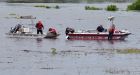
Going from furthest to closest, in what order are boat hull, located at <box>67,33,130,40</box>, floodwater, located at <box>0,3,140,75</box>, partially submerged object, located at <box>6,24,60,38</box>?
1. partially submerged object, located at <box>6,24,60,38</box>
2. boat hull, located at <box>67,33,130,40</box>
3. floodwater, located at <box>0,3,140,75</box>

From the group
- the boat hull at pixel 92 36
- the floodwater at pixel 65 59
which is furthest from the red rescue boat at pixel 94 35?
the floodwater at pixel 65 59

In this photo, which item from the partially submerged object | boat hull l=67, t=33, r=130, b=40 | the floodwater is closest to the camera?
the floodwater

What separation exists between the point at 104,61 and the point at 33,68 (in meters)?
5.84

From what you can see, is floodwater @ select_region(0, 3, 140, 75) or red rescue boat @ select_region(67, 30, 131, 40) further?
red rescue boat @ select_region(67, 30, 131, 40)

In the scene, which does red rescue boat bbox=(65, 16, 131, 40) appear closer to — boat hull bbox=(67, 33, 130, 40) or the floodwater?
boat hull bbox=(67, 33, 130, 40)

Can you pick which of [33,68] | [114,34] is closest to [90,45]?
[114,34]

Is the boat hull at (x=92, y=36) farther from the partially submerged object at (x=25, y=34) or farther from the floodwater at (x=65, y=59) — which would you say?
the floodwater at (x=65, y=59)

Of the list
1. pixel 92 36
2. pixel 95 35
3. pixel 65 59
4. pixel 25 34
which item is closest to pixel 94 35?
pixel 95 35

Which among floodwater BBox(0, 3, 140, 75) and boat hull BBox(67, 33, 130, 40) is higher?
boat hull BBox(67, 33, 130, 40)

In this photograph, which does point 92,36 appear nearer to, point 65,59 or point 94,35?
point 94,35

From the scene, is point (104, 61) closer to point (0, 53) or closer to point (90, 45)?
point (0, 53)

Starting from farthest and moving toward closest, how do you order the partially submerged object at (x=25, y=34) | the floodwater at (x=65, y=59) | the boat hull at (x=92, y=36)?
1. the partially submerged object at (x=25, y=34)
2. the boat hull at (x=92, y=36)
3. the floodwater at (x=65, y=59)

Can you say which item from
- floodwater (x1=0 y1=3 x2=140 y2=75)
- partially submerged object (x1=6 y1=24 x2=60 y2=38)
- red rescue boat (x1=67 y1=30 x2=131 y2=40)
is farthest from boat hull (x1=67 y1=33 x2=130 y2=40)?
floodwater (x1=0 y1=3 x2=140 y2=75)

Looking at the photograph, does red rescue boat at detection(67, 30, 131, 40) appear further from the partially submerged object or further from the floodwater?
the floodwater
